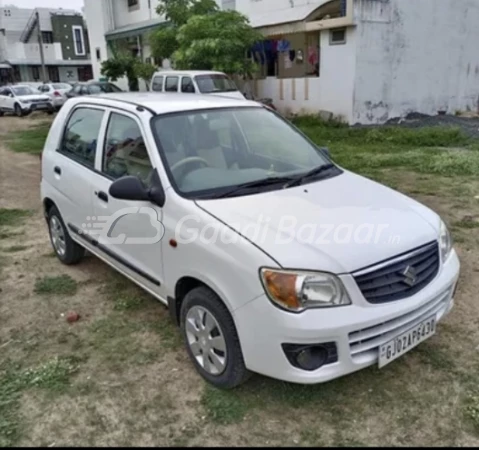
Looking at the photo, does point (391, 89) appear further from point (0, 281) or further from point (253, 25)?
point (0, 281)

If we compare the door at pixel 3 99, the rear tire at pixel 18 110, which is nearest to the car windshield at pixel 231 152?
the rear tire at pixel 18 110

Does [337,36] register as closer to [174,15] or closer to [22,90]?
[174,15]

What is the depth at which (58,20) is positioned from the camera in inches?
1604

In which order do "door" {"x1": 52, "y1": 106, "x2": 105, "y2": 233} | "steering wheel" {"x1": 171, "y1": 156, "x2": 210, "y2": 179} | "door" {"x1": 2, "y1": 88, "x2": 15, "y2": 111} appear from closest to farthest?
"steering wheel" {"x1": 171, "y1": 156, "x2": 210, "y2": 179}
"door" {"x1": 52, "y1": 106, "x2": 105, "y2": 233}
"door" {"x1": 2, "y1": 88, "x2": 15, "y2": 111}

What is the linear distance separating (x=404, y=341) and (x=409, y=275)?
0.36 metres

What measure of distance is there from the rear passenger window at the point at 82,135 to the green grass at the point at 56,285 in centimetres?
113

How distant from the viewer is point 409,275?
2533 mm

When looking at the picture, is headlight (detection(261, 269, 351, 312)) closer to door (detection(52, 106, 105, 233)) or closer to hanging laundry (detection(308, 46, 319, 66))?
door (detection(52, 106, 105, 233))

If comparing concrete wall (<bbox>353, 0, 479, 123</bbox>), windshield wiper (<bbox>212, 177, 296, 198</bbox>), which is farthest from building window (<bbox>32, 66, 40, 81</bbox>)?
windshield wiper (<bbox>212, 177, 296, 198</bbox>)

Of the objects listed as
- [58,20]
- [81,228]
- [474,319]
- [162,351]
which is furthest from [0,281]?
[58,20]

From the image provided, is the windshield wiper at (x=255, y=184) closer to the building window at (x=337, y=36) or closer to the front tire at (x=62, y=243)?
the front tire at (x=62, y=243)

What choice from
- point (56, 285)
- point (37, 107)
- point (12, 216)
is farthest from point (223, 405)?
point (37, 107)

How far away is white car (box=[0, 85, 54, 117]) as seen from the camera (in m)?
22.0

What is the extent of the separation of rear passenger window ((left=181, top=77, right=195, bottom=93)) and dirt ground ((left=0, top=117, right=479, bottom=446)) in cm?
1011
